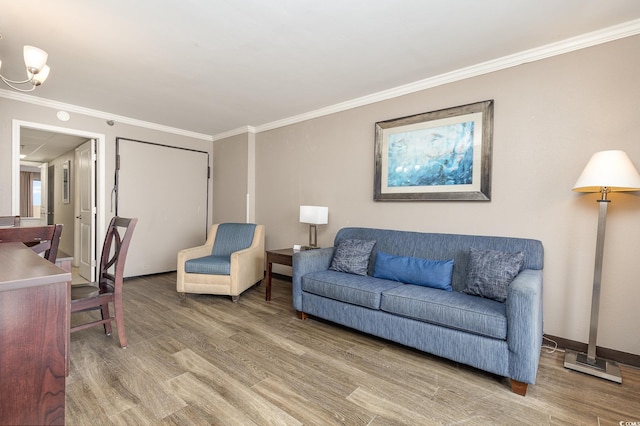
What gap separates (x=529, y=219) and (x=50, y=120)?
536 cm

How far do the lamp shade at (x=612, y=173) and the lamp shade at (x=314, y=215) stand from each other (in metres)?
2.33

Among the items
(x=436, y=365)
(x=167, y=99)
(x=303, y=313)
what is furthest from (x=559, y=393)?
(x=167, y=99)

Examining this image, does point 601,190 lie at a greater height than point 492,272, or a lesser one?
greater

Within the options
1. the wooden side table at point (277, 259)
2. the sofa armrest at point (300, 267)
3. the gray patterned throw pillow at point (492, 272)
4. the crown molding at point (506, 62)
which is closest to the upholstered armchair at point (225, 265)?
the wooden side table at point (277, 259)

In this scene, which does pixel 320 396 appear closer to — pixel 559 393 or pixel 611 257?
pixel 559 393

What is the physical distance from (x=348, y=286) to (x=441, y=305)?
2.50 feet

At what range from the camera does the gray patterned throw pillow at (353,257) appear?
9.66ft

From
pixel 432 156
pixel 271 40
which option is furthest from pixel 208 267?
pixel 432 156

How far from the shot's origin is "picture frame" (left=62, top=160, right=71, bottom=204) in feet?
18.9

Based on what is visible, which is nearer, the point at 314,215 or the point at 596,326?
the point at 596,326

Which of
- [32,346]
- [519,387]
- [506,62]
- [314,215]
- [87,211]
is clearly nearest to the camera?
[32,346]

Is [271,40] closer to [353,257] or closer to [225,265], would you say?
[353,257]

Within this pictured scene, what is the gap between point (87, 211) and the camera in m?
4.43

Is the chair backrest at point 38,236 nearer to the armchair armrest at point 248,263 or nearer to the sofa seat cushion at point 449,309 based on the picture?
the armchair armrest at point 248,263
